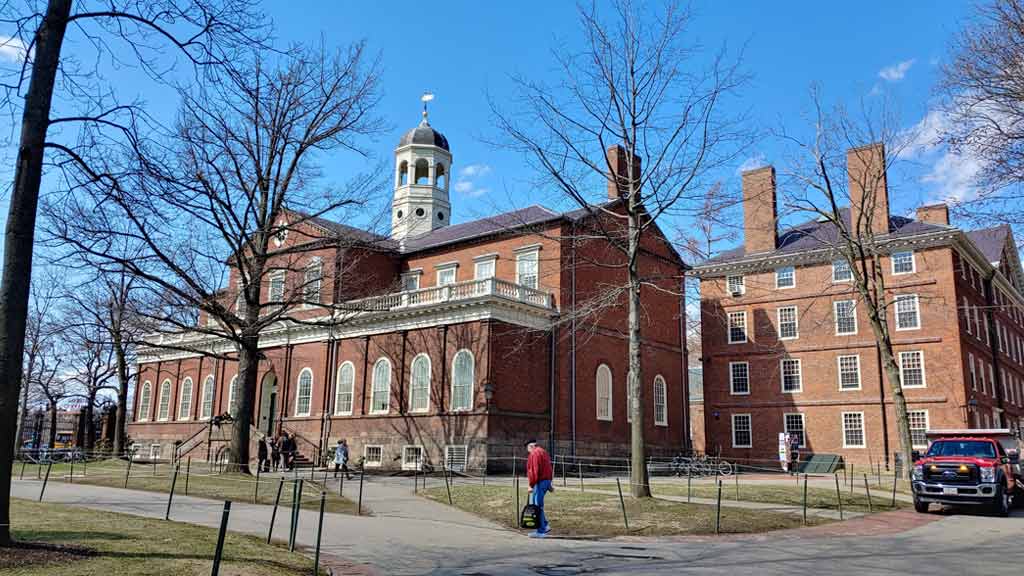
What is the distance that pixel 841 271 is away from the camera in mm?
41500

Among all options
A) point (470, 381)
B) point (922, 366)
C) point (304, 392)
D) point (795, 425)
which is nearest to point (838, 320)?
point (922, 366)

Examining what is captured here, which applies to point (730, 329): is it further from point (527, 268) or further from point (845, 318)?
point (527, 268)

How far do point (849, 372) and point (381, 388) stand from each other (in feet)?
79.3

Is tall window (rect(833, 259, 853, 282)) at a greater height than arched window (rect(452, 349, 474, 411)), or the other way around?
tall window (rect(833, 259, 853, 282))

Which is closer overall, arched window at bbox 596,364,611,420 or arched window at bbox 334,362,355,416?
arched window at bbox 596,364,611,420

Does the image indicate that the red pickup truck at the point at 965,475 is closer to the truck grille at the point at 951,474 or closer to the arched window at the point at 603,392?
the truck grille at the point at 951,474

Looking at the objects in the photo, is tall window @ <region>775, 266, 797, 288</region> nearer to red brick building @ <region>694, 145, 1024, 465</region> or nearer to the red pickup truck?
red brick building @ <region>694, 145, 1024, 465</region>

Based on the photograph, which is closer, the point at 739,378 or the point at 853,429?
the point at 853,429

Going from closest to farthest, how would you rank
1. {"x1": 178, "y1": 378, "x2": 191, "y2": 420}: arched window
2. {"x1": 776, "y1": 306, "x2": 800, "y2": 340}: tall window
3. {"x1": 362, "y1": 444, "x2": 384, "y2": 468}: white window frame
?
1. {"x1": 362, "y1": 444, "x2": 384, "y2": 468}: white window frame
2. {"x1": 776, "y1": 306, "x2": 800, "y2": 340}: tall window
3. {"x1": 178, "y1": 378, "x2": 191, "y2": 420}: arched window

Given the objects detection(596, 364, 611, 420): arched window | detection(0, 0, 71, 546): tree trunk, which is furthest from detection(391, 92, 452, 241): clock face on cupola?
detection(0, 0, 71, 546): tree trunk

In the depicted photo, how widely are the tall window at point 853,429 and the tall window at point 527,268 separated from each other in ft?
59.8

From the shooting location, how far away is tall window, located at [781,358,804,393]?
42.4 metres

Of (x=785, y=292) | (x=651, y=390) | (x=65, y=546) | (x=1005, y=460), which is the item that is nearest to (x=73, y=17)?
(x=65, y=546)

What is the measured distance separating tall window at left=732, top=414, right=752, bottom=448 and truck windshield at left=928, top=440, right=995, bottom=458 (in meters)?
24.2
